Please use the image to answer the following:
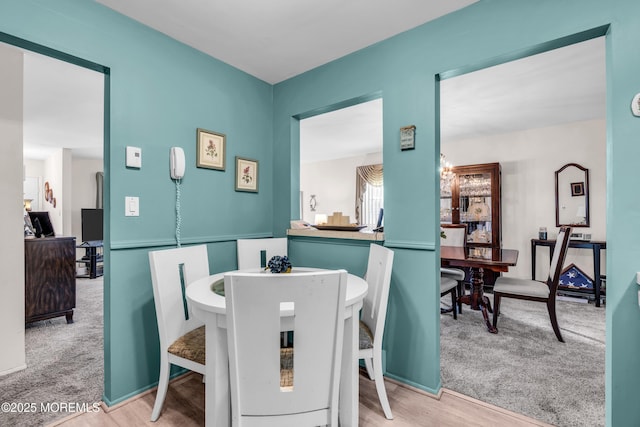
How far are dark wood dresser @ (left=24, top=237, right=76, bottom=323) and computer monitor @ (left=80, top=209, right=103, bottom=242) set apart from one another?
330cm

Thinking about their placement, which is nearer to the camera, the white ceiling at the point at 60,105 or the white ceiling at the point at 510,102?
the white ceiling at the point at 510,102

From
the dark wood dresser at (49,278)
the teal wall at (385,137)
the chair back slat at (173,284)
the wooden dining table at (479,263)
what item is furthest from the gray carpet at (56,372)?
the wooden dining table at (479,263)

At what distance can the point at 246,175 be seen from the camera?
8.65 feet

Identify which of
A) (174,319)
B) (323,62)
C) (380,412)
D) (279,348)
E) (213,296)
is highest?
(323,62)

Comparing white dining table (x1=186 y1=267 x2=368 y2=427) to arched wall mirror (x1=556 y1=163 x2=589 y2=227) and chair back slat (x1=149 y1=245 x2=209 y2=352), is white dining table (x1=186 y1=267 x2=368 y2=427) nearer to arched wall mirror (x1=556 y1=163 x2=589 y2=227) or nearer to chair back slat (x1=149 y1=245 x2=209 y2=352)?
chair back slat (x1=149 y1=245 x2=209 y2=352)

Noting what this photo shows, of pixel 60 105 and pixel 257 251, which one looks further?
pixel 60 105

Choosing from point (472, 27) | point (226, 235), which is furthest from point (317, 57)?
point (226, 235)

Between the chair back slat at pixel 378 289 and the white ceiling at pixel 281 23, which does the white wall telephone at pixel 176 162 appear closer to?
the white ceiling at pixel 281 23

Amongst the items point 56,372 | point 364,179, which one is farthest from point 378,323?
A: point 364,179

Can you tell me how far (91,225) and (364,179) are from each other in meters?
5.53

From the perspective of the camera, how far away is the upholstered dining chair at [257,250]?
2430mm

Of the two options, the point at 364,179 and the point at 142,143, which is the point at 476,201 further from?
the point at 142,143

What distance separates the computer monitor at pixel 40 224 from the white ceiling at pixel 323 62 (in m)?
1.26

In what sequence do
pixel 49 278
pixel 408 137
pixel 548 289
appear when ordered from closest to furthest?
pixel 408 137
pixel 548 289
pixel 49 278
